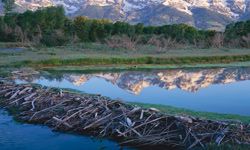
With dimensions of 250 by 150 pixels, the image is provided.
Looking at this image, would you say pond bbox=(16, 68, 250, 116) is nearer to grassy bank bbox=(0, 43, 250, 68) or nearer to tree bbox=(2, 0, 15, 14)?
grassy bank bbox=(0, 43, 250, 68)

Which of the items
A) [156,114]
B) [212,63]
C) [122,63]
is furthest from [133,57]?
[156,114]

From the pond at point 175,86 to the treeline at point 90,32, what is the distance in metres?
26.5

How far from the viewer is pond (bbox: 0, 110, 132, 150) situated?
53.8 feet

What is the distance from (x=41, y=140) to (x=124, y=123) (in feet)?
9.47

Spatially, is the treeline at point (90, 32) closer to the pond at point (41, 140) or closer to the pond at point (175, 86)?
the pond at point (175, 86)

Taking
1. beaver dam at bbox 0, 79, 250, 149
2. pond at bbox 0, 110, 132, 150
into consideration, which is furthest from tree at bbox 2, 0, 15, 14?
pond at bbox 0, 110, 132, 150

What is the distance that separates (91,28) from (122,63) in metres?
33.7

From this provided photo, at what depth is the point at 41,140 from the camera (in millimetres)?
17219

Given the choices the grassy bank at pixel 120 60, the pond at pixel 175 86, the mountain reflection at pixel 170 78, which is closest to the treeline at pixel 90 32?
the grassy bank at pixel 120 60

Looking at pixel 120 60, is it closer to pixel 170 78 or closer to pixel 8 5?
pixel 170 78

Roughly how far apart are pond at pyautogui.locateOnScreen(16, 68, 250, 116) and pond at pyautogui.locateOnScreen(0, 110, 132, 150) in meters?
8.20

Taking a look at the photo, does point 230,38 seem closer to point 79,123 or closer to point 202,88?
point 202,88

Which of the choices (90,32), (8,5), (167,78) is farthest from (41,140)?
(8,5)

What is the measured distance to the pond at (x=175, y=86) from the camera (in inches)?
1022
